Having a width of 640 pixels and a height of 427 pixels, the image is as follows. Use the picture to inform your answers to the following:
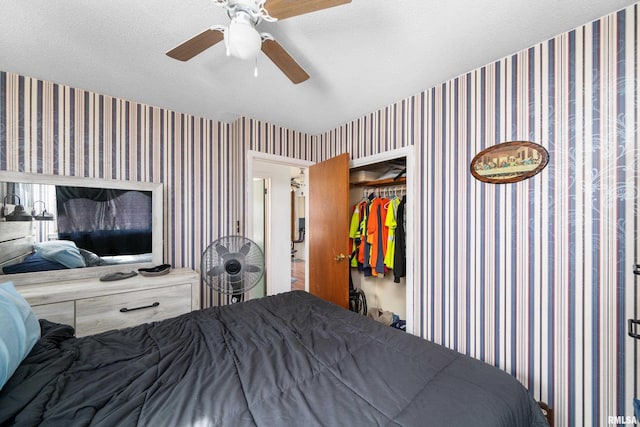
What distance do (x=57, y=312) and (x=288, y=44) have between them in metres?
2.17

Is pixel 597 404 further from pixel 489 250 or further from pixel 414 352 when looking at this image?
pixel 414 352

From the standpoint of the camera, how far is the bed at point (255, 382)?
728 mm

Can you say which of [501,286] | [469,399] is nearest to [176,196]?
[469,399]

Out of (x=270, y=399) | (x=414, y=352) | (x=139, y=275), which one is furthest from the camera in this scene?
(x=139, y=275)

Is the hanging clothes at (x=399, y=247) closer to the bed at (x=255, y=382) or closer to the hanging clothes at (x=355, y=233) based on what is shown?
the hanging clothes at (x=355, y=233)

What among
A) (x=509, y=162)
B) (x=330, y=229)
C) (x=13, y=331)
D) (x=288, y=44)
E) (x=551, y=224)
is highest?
(x=288, y=44)

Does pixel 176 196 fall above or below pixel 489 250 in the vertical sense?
above

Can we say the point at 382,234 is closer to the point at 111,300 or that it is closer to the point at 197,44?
the point at 197,44

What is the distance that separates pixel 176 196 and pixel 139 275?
761 millimetres

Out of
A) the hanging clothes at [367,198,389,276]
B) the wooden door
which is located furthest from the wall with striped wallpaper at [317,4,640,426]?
the wooden door

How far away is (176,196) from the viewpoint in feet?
7.79

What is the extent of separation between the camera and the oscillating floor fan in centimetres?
168

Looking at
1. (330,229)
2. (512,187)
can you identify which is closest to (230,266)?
(330,229)

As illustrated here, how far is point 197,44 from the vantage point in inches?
44.5
